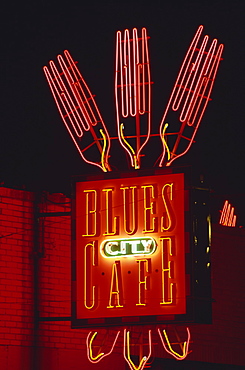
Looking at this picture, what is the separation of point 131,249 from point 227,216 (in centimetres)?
702

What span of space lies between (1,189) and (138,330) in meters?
3.72

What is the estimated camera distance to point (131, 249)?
20.6 m

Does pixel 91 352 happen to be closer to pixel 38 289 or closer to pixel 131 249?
pixel 38 289

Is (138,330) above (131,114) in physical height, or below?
below

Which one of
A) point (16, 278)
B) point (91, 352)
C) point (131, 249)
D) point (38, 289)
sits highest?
point (131, 249)

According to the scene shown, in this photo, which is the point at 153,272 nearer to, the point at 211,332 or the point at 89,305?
the point at 89,305

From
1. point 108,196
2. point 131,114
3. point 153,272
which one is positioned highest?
point 131,114

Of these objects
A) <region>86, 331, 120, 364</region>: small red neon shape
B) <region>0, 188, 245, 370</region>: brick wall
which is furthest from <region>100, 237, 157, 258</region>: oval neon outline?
<region>86, 331, 120, 364</region>: small red neon shape

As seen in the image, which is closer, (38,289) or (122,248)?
(122,248)

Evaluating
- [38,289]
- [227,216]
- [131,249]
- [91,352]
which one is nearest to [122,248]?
[131,249]

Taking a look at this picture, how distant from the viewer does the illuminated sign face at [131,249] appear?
2031cm

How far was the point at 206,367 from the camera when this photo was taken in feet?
80.9

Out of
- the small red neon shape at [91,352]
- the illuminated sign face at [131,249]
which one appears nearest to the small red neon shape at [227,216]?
the illuminated sign face at [131,249]

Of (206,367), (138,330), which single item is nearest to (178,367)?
(206,367)
